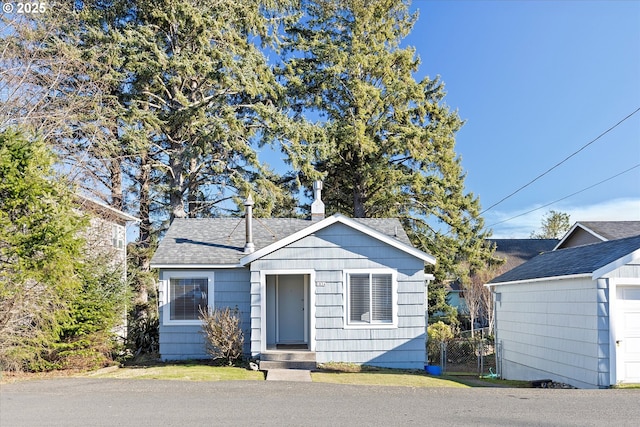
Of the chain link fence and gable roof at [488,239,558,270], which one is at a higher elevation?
gable roof at [488,239,558,270]

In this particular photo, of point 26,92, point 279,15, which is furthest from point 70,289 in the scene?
point 279,15

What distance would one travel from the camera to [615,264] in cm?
1060

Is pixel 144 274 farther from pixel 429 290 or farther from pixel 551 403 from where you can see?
pixel 551 403

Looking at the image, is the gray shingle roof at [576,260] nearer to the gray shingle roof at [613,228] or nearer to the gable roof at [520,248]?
the gray shingle roof at [613,228]

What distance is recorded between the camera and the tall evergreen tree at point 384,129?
79.5 ft

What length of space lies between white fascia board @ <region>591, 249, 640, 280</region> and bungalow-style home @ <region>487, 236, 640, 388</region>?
17mm

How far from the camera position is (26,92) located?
57.9 feet

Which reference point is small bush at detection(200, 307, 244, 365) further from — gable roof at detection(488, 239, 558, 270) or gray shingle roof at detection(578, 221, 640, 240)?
gable roof at detection(488, 239, 558, 270)

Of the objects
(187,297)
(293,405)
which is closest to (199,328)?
(187,297)

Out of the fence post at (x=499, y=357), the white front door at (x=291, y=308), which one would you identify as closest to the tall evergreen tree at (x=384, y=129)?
the fence post at (x=499, y=357)

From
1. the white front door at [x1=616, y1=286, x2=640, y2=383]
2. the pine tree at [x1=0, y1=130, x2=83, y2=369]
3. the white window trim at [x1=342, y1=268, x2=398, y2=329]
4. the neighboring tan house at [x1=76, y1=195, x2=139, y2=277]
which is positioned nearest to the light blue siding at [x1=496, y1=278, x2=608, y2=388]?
the white front door at [x1=616, y1=286, x2=640, y2=383]

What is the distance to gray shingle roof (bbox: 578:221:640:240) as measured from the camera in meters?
19.6

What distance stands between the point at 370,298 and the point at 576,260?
16.8 ft

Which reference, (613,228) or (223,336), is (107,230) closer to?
(223,336)
